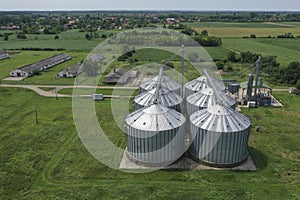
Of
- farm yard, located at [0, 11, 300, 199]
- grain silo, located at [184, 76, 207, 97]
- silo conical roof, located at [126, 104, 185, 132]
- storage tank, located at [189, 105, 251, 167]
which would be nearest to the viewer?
farm yard, located at [0, 11, 300, 199]

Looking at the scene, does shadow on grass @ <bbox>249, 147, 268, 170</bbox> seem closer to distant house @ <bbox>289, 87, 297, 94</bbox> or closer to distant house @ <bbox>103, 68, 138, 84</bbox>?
distant house @ <bbox>289, 87, 297, 94</bbox>

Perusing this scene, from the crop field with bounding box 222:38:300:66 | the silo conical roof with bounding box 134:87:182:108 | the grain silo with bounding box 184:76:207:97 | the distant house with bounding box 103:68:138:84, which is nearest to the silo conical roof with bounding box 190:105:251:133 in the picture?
the silo conical roof with bounding box 134:87:182:108

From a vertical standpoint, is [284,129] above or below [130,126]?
below

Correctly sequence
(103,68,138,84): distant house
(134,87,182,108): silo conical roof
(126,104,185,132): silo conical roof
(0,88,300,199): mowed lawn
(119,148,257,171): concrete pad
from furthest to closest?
(103,68,138,84): distant house
(134,87,182,108): silo conical roof
(119,148,257,171): concrete pad
(126,104,185,132): silo conical roof
(0,88,300,199): mowed lawn

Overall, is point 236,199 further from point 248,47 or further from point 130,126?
point 248,47

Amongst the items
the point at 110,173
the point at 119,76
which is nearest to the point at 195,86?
the point at 110,173

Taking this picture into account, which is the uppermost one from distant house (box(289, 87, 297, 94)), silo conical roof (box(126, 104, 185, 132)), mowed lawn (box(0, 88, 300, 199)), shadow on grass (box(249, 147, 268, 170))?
silo conical roof (box(126, 104, 185, 132))

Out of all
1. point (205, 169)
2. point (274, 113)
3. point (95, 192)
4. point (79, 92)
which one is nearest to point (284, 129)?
point (274, 113)

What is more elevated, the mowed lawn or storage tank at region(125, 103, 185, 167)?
storage tank at region(125, 103, 185, 167)
